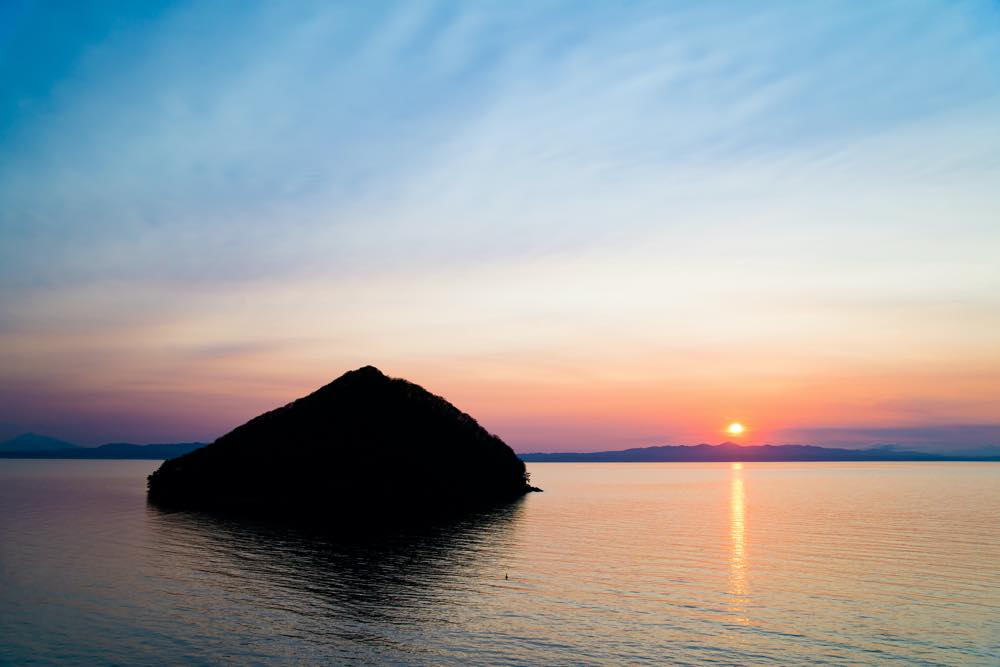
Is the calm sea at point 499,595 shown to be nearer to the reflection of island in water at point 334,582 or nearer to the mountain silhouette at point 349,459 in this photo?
the reflection of island in water at point 334,582

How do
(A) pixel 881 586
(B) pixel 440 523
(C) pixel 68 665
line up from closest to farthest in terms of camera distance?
(C) pixel 68 665
(A) pixel 881 586
(B) pixel 440 523

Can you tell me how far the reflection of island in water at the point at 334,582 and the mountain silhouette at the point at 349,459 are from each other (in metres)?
41.6

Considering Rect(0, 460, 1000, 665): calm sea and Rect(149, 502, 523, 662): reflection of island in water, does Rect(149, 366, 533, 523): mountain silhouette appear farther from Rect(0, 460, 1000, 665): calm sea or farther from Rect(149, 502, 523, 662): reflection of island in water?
Rect(149, 502, 523, 662): reflection of island in water

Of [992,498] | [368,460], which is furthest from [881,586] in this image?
[992,498]

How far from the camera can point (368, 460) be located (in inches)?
4926

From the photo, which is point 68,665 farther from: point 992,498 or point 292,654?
point 992,498

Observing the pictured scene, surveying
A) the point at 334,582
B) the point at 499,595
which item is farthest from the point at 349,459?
the point at 499,595

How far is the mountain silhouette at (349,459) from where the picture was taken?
122 m

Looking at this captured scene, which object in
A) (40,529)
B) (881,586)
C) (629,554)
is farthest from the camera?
(40,529)

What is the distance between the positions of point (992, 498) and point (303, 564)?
14444 cm

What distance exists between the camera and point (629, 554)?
59.5 m

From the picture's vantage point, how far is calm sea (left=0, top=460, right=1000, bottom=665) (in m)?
31.1

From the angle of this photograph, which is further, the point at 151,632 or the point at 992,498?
the point at 992,498

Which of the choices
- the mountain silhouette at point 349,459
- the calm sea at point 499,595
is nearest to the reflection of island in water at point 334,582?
the calm sea at point 499,595
